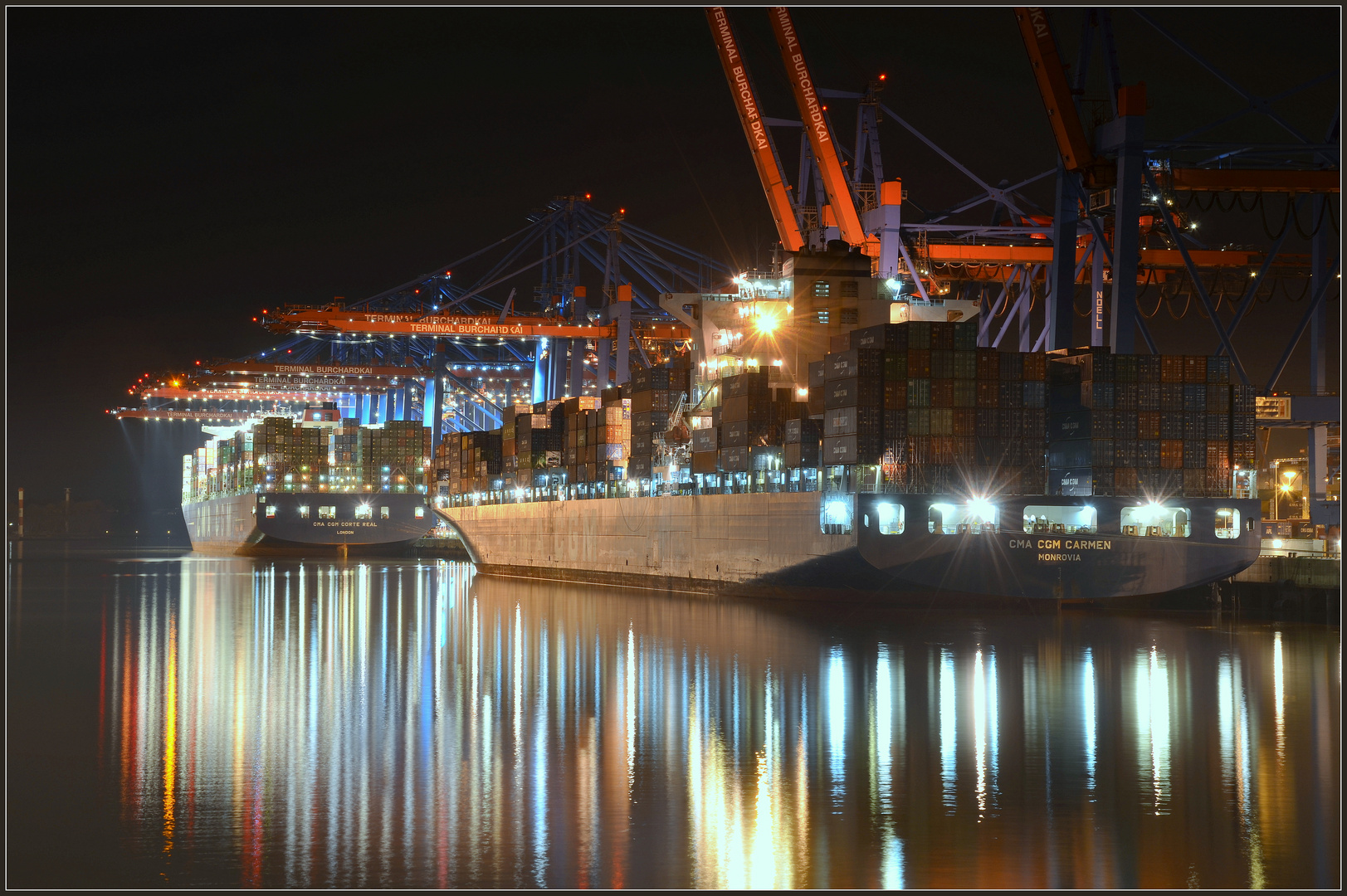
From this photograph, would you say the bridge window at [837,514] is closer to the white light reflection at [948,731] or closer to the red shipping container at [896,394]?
the red shipping container at [896,394]

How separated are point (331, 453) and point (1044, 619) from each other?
71.7m

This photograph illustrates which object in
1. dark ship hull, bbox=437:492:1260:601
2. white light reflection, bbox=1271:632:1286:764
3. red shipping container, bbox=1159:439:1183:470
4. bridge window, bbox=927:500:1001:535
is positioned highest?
red shipping container, bbox=1159:439:1183:470

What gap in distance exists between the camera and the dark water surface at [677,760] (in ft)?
33.2

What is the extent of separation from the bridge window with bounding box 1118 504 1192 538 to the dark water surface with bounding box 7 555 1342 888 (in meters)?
5.38

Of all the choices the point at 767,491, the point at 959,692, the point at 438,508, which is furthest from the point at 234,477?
the point at 959,692

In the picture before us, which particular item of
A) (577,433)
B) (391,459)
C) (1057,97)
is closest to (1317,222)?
(1057,97)

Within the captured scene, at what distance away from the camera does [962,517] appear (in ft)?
117

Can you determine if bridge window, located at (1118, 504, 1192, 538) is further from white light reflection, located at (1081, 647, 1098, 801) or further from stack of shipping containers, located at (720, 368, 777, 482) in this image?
stack of shipping containers, located at (720, 368, 777, 482)

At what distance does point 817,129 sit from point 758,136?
5.52 m

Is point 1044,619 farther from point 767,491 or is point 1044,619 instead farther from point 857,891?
point 857,891

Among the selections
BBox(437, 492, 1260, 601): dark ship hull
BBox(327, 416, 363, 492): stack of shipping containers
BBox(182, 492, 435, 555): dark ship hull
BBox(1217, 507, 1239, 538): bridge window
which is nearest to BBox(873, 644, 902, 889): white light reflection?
BBox(437, 492, 1260, 601): dark ship hull

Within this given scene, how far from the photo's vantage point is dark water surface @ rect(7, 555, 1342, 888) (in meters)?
10.1

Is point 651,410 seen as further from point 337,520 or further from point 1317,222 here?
point 337,520

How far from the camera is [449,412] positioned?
4050 inches
